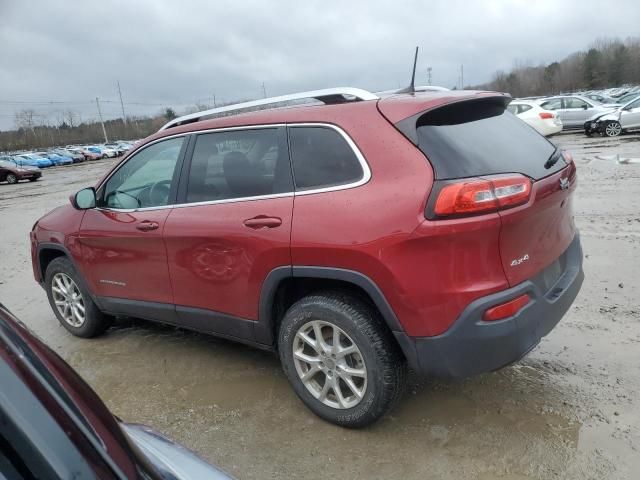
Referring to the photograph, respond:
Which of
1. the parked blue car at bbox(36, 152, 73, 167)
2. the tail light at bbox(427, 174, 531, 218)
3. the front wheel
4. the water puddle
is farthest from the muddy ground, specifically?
the parked blue car at bbox(36, 152, 73, 167)

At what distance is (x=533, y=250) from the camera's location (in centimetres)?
262

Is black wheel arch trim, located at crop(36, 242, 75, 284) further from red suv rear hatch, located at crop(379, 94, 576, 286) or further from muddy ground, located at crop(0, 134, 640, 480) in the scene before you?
red suv rear hatch, located at crop(379, 94, 576, 286)

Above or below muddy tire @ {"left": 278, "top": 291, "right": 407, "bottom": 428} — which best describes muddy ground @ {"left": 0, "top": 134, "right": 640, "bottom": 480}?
below

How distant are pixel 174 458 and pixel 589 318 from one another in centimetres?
360

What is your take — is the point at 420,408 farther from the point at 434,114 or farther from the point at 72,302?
the point at 72,302

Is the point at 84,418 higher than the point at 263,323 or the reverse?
higher

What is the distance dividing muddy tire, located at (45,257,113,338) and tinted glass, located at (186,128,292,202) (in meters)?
1.67

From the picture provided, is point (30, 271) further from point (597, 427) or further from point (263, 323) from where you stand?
point (597, 427)

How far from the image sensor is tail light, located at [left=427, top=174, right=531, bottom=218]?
2383 millimetres

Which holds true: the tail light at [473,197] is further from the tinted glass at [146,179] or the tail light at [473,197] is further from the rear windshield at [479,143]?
the tinted glass at [146,179]

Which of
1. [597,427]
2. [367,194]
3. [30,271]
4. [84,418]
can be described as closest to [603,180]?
[597,427]

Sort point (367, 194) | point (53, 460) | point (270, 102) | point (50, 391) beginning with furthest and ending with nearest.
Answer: point (270, 102)
point (367, 194)
point (50, 391)
point (53, 460)

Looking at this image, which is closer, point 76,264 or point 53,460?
point 53,460

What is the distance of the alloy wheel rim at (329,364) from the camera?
2838mm
